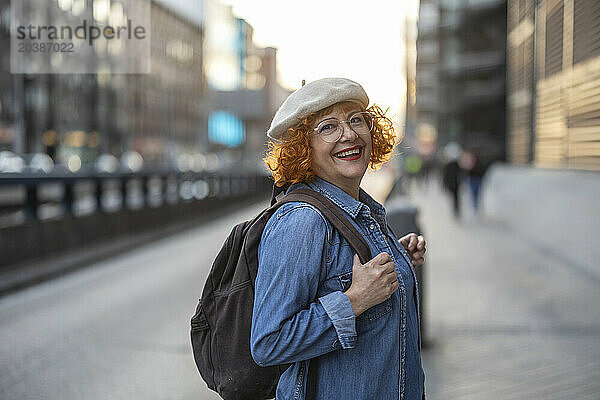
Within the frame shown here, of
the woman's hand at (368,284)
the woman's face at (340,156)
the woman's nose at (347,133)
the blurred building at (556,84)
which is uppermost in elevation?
the blurred building at (556,84)

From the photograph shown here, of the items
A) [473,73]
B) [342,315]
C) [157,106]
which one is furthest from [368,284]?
[157,106]

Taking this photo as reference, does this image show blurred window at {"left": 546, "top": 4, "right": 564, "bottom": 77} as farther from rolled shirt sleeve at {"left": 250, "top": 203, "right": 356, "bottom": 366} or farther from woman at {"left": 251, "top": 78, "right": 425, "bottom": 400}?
rolled shirt sleeve at {"left": 250, "top": 203, "right": 356, "bottom": 366}

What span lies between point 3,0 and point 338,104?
14.5 metres

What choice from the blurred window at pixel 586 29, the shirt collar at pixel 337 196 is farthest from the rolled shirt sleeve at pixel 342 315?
the blurred window at pixel 586 29

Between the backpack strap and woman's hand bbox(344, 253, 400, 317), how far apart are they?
38 mm

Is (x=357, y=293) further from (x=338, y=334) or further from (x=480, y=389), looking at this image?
(x=480, y=389)

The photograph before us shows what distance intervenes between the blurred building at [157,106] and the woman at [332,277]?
30004 millimetres

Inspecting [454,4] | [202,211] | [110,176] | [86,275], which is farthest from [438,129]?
[86,275]

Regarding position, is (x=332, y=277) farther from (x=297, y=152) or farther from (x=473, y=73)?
(x=473, y=73)

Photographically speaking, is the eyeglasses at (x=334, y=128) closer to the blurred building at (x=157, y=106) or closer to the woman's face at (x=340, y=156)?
the woman's face at (x=340, y=156)

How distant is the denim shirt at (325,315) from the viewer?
7.28ft

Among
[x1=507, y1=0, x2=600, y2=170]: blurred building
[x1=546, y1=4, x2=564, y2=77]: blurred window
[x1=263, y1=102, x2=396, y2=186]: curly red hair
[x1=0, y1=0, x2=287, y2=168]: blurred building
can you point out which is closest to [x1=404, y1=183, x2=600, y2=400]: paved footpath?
[x1=507, y1=0, x2=600, y2=170]: blurred building

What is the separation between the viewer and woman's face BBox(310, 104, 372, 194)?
2.46m

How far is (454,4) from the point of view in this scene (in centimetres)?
4941
